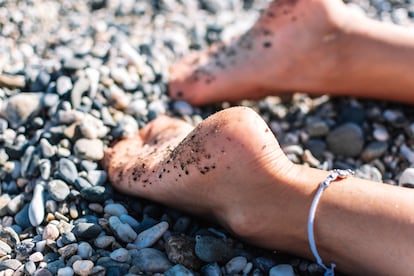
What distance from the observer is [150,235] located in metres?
1.60

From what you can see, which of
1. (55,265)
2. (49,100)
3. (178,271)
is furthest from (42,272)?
(49,100)

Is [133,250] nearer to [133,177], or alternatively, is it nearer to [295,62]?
[133,177]

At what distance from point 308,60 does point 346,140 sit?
34 centimetres

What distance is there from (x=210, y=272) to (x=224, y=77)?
0.95m

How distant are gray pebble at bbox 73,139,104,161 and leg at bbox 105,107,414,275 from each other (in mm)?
375

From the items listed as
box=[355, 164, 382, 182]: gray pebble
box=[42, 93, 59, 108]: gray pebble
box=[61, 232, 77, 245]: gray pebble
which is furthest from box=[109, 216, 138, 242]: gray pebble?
box=[355, 164, 382, 182]: gray pebble

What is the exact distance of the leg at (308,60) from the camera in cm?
211

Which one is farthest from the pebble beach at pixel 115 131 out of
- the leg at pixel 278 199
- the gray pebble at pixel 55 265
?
the leg at pixel 278 199

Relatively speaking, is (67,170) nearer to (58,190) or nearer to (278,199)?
(58,190)

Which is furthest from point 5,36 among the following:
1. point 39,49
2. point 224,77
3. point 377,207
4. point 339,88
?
point 377,207

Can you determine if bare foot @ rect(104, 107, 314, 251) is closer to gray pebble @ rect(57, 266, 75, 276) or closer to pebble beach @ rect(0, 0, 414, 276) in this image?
pebble beach @ rect(0, 0, 414, 276)

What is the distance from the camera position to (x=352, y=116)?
2242 mm

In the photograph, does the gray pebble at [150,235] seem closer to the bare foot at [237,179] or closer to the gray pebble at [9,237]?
the bare foot at [237,179]

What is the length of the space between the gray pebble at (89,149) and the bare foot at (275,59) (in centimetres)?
45
